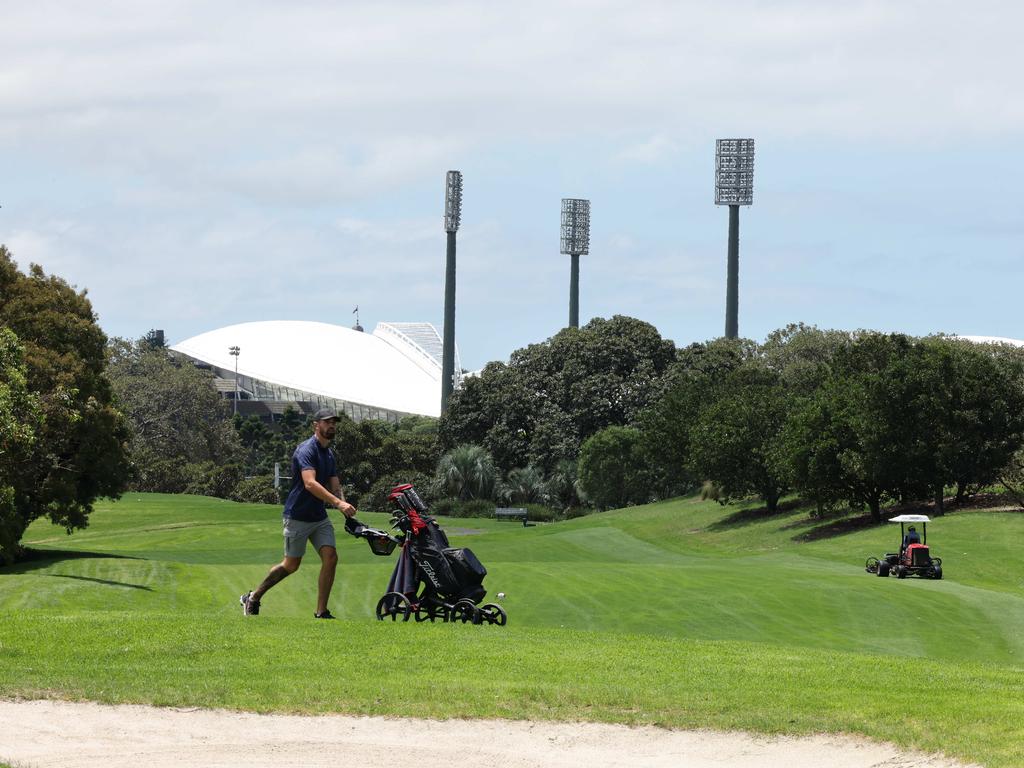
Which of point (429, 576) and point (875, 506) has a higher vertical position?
point (875, 506)

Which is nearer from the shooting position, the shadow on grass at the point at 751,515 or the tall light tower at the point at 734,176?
the shadow on grass at the point at 751,515

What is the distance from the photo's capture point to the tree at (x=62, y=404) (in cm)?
3656

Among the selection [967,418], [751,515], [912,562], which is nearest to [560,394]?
[751,515]

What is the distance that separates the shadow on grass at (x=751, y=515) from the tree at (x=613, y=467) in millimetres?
17749

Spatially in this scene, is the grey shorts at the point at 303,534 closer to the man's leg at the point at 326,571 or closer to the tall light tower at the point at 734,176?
the man's leg at the point at 326,571

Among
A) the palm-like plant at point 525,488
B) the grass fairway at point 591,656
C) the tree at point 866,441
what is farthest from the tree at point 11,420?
the palm-like plant at point 525,488

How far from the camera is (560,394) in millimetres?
92875

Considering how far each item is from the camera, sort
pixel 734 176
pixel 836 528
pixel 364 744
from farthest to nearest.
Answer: pixel 734 176 < pixel 836 528 < pixel 364 744

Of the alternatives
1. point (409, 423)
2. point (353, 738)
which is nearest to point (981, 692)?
point (353, 738)

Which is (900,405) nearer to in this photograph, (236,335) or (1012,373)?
(1012,373)

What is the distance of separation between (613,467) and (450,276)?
6931 centimetres

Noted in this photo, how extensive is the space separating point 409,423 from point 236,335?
144ft

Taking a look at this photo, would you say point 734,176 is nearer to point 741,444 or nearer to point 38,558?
point 741,444

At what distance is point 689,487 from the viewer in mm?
82312
